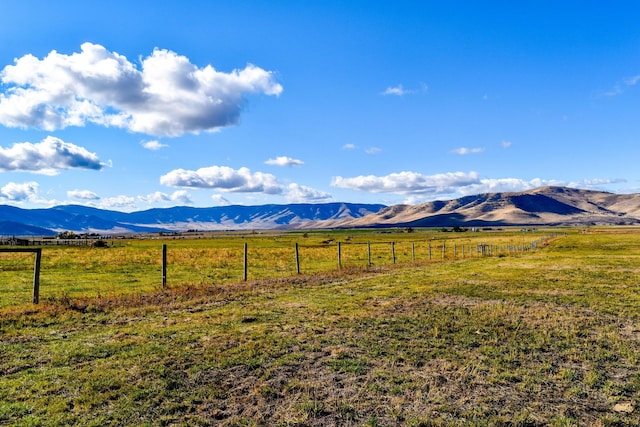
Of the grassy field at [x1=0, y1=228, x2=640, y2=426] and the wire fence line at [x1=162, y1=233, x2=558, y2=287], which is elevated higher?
the grassy field at [x1=0, y1=228, x2=640, y2=426]

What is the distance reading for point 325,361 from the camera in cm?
912

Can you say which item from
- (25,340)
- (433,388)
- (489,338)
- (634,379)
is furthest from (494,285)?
(25,340)

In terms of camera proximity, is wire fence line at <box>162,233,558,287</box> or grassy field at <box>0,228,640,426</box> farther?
wire fence line at <box>162,233,558,287</box>

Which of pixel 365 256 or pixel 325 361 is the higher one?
pixel 325 361

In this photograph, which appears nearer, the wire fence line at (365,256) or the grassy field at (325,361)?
the grassy field at (325,361)

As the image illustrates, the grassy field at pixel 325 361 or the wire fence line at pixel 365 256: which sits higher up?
the grassy field at pixel 325 361

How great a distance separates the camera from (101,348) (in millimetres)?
10219

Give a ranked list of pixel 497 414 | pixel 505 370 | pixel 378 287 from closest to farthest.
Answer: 1. pixel 497 414
2. pixel 505 370
3. pixel 378 287

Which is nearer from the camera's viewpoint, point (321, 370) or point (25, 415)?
point (25, 415)

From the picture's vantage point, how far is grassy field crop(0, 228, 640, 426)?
6.57 m

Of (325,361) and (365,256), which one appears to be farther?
(365,256)

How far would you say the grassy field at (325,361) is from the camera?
21.6ft

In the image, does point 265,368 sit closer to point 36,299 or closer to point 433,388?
point 433,388

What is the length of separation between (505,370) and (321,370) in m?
3.82
